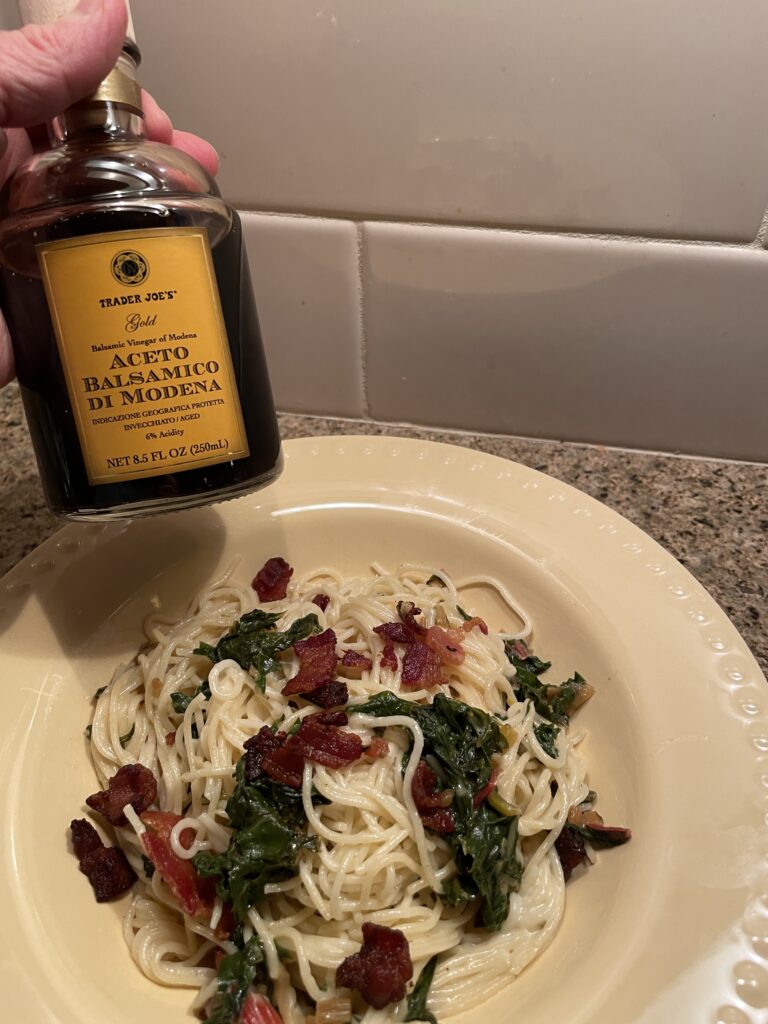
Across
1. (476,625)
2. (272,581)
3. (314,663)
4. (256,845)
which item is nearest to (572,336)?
(476,625)

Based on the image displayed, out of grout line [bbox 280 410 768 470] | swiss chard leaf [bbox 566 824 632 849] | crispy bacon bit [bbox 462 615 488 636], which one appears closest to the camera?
swiss chard leaf [bbox 566 824 632 849]

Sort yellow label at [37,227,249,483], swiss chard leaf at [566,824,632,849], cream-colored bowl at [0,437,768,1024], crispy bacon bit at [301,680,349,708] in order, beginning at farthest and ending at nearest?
crispy bacon bit at [301,680,349,708], swiss chard leaf at [566,824,632,849], yellow label at [37,227,249,483], cream-colored bowl at [0,437,768,1024]

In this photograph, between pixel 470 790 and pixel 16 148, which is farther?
pixel 16 148

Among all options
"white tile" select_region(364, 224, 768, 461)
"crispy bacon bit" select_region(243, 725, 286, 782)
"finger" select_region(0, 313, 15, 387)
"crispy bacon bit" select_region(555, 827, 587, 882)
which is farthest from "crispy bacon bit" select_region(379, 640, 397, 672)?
"finger" select_region(0, 313, 15, 387)

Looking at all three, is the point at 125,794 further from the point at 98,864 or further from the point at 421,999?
the point at 421,999

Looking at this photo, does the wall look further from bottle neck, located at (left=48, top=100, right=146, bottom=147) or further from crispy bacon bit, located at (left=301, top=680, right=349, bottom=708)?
crispy bacon bit, located at (left=301, top=680, right=349, bottom=708)

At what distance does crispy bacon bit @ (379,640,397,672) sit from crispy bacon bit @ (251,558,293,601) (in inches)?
15.4

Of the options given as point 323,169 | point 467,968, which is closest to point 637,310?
point 323,169

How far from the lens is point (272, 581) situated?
216cm

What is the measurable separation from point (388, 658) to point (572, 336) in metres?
1.17

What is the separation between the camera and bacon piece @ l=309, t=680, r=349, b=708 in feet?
5.74

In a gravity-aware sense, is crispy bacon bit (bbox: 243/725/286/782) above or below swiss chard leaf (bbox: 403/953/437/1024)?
above

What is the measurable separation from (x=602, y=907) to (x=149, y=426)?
127 centimetres

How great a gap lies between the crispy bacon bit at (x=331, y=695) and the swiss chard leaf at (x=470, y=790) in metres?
0.03
